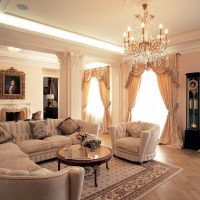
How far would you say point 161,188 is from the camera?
10.5 feet

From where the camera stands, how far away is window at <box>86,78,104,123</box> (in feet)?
28.2

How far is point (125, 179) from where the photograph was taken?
348 centimetres

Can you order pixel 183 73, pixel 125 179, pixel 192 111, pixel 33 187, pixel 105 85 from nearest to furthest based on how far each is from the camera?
pixel 33 187, pixel 125 179, pixel 192 111, pixel 183 73, pixel 105 85

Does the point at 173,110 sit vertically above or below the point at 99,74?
below

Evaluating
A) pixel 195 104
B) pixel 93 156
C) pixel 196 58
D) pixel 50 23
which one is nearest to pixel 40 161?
pixel 93 156

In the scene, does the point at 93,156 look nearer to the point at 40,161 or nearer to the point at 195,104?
the point at 40,161

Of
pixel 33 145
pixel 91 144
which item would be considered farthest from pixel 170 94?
pixel 33 145

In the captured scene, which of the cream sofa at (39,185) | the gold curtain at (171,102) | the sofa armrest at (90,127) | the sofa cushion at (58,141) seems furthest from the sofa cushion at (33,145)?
the gold curtain at (171,102)

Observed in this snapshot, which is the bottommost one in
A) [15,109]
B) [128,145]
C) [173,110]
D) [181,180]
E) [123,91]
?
[181,180]

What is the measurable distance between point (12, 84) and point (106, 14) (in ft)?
17.3

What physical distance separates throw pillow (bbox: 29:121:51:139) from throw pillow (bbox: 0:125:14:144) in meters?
0.53

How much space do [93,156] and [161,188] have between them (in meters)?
1.25

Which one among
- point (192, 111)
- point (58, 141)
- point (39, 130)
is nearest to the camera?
point (58, 141)

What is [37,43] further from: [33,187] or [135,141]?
[33,187]
